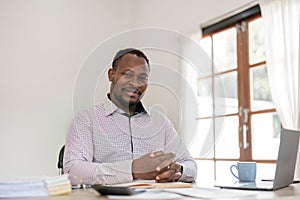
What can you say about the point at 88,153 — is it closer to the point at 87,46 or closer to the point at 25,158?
the point at 25,158

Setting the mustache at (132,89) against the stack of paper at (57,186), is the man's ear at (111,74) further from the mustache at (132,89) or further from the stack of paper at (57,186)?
the stack of paper at (57,186)

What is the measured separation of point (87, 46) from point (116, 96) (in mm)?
2416

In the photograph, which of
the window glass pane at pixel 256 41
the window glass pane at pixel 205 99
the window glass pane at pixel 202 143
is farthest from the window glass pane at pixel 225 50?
the window glass pane at pixel 202 143

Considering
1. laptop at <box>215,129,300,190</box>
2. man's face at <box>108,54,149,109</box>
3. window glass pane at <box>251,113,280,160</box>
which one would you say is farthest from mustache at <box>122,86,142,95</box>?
window glass pane at <box>251,113,280,160</box>

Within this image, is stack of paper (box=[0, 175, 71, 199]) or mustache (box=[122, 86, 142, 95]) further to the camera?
mustache (box=[122, 86, 142, 95])

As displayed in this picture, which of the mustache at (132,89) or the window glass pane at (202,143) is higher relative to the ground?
the mustache at (132,89)

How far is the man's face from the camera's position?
1.68 metres

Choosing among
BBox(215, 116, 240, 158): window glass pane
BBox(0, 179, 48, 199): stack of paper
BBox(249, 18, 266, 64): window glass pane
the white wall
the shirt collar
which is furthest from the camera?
the white wall

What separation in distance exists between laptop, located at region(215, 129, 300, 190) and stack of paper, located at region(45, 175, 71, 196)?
457 millimetres

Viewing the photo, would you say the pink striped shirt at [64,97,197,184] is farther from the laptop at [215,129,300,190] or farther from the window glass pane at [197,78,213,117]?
the laptop at [215,129,300,190]

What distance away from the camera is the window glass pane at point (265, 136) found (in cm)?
301

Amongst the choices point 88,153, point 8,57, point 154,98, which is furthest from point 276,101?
point 8,57

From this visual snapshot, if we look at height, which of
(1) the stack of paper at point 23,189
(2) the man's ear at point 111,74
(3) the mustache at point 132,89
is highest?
(2) the man's ear at point 111,74

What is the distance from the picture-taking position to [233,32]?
11.0 ft
